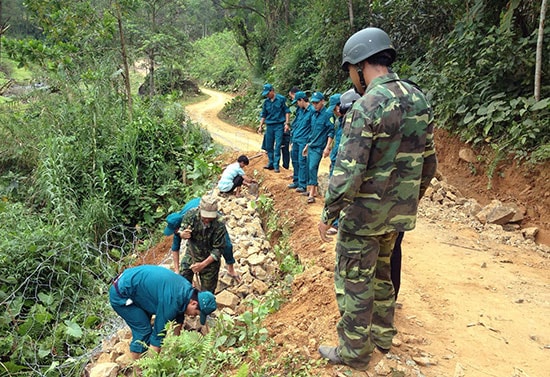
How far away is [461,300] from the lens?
13.0ft

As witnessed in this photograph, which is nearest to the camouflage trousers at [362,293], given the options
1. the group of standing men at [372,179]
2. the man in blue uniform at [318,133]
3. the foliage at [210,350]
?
the group of standing men at [372,179]

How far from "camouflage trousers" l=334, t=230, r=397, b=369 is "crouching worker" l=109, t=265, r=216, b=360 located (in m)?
1.54

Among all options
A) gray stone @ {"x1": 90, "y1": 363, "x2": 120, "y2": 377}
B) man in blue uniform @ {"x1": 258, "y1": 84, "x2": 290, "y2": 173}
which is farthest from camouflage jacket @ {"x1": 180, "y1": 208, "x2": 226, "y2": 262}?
man in blue uniform @ {"x1": 258, "y1": 84, "x2": 290, "y2": 173}

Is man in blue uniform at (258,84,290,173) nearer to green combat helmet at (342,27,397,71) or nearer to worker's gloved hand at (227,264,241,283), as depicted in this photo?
worker's gloved hand at (227,264,241,283)

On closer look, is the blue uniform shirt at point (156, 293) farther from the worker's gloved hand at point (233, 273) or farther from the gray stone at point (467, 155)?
the gray stone at point (467, 155)

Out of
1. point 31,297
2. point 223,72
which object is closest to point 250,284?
point 31,297

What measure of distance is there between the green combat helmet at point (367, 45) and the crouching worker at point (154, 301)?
8.08 ft

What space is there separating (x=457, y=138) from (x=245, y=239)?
4.75 m

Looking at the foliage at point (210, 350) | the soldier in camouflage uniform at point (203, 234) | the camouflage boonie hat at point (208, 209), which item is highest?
the camouflage boonie hat at point (208, 209)

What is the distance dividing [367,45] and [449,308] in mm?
2726

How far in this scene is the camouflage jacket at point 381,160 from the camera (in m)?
2.20

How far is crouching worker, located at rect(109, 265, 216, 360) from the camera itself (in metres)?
3.76

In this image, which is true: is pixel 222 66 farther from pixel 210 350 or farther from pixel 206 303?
pixel 210 350

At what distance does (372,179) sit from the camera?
7.60 ft
